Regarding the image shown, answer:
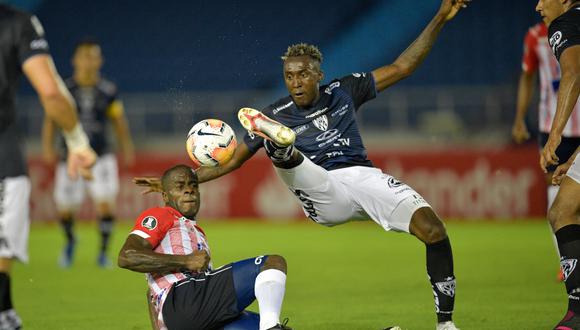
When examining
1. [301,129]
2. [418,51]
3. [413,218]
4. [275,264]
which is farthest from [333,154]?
[275,264]

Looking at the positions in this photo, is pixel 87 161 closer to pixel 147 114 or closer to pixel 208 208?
pixel 208 208

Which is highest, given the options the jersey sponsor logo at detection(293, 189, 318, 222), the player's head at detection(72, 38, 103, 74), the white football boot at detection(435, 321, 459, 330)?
the player's head at detection(72, 38, 103, 74)

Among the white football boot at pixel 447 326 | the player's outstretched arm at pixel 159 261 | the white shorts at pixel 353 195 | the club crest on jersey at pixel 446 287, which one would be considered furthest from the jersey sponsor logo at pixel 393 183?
the player's outstretched arm at pixel 159 261

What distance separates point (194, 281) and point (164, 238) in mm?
359

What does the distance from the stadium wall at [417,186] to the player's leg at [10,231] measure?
40.9ft

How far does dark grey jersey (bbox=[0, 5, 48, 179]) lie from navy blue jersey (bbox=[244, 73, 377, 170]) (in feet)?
7.04

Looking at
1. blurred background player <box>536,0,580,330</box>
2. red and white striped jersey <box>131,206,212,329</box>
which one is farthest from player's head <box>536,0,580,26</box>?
red and white striped jersey <box>131,206,212,329</box>

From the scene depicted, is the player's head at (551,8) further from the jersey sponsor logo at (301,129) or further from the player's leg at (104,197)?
the player's leg at (104,197)

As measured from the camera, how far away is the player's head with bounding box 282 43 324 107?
704 cm

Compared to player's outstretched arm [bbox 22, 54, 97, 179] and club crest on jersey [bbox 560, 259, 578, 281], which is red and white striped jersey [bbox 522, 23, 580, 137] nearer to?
club crest on jersey [bbox 560, 259, 578, 281]

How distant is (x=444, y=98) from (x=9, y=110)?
1465 cm

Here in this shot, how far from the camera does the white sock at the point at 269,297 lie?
5.49 meters

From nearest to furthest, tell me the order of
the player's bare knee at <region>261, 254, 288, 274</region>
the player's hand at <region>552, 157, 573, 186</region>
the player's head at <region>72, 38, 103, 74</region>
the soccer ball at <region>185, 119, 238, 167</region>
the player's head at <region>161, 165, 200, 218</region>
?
the player's bare knee at <region>261, 254, 288, 274</region> → the player's head at <region>161, 165, 200, 218</region> → the player's hand at <region>552, 157, 573, 186</region> → the soccer ball at <region>185, 119, 238, 167</region> → the player's head at <region>72, 38, 103, 74</region>

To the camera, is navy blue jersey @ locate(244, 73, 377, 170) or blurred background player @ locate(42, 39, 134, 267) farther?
blurred background player @ locate(42, 39, 134, 267)
